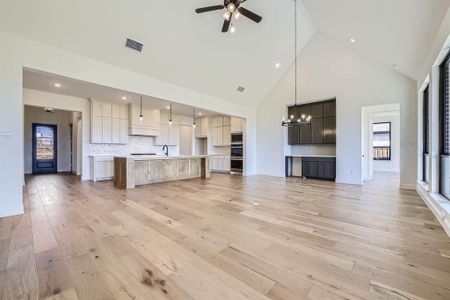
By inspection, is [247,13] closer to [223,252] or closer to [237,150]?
[223,252]

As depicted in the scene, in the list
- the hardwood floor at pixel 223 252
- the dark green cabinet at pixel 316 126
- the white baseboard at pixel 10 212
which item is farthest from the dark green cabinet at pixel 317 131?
the white baseboard at pixel 10 212

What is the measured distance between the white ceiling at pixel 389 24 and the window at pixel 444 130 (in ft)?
2.07

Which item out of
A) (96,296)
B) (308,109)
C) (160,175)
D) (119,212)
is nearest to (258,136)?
(308,109)

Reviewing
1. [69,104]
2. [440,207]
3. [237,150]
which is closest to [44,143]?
[69,104]

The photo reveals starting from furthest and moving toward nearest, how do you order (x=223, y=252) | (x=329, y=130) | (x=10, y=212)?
(x=329, y=130)
(x=10, y=212)
(x=223, y=252)

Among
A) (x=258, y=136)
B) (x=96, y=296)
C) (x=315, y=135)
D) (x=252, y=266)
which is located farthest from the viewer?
(x=258, y=136)

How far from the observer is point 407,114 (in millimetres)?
5168

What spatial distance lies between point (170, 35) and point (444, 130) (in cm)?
557

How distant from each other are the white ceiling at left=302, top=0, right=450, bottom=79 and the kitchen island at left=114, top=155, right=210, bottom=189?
551cm

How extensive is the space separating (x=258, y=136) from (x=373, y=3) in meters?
5.66

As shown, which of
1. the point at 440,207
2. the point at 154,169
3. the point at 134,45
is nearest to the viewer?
the point at 440,207

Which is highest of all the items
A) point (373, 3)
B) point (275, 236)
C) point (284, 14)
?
point (284, 14)

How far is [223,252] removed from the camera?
195 centimetres

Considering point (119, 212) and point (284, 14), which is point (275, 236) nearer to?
point (119, 212)
